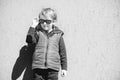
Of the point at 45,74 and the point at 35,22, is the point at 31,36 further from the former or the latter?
the point at 45,74

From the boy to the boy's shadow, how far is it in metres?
0.30

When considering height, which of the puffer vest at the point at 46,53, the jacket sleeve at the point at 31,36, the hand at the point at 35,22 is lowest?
the puffer vest at the point at 46,53

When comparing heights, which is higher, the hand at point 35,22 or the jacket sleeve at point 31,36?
the hand at point 35,22

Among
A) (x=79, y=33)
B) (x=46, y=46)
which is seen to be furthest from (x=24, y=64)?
(x=79, y=33)

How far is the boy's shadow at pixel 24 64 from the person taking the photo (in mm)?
4773

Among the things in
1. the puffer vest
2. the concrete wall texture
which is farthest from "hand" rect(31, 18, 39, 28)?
the concrete wall texture

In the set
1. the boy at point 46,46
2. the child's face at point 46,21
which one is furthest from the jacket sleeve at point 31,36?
the child's face at point 46,21

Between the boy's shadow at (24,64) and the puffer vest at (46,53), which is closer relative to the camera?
the puffer vest at (46,53)

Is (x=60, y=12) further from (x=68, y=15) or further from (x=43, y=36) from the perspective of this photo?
(x=43, y=36)

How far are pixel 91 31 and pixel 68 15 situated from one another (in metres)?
0.41

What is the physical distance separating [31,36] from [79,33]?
0.82 metres

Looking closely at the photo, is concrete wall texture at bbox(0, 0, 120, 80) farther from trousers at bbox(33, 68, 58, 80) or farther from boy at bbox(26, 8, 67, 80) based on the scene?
trousers at bbox(33, 68, 58, 80)

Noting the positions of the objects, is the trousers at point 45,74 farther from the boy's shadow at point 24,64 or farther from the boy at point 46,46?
the boy's shadow at point 24,64

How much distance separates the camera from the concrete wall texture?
477 cm
